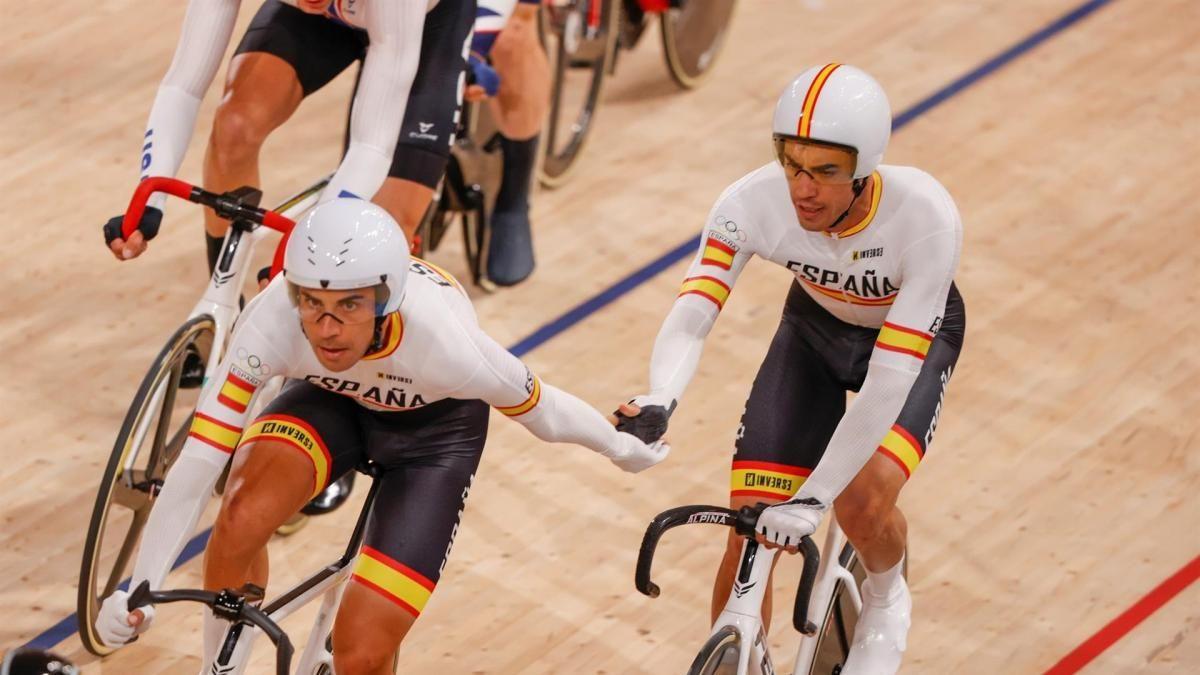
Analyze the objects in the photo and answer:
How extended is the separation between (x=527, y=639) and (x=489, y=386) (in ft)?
3.72

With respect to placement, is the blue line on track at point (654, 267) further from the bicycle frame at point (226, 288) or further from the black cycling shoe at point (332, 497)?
the bicycle frame at point (226, 288)

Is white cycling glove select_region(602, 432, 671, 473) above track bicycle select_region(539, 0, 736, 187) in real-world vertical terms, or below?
above

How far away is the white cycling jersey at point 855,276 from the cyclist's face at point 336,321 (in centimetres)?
59

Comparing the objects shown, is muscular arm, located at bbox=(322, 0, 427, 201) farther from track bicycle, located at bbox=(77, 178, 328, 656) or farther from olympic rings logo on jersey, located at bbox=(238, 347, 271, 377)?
olympic rings logo on jersey, located at bbox=(238, 347, 271, 377)

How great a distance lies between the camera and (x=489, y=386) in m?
3.28

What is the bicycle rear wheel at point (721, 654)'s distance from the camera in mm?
3203

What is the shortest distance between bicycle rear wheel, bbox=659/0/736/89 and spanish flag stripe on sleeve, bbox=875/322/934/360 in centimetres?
353

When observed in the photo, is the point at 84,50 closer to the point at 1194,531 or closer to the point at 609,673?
the point at 609,673

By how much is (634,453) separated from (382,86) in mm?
1162

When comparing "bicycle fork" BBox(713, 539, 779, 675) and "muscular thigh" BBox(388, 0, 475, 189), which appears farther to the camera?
"muscular thigh" BBox(388, 0, 475, 189)

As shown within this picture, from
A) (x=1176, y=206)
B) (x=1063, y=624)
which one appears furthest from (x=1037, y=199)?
(x=1063, y=624)

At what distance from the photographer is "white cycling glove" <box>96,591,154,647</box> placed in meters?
3.07

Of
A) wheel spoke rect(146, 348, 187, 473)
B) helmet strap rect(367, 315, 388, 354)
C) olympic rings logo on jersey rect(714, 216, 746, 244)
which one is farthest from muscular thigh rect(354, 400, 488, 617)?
wheel spoke rect(146, 348, 187, 473)

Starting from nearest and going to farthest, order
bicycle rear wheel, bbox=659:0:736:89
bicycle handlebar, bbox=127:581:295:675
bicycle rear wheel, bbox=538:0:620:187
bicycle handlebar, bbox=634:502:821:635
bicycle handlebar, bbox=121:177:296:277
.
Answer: bicycle handlebar, bbox=127:581:295:675
bicycle handlebar, bbox=634:502:821:635
bicycle handlebar, bbox=121:177:296:277
bicycle rear wheel, bbox=538:0:620:187
bicycle rear wheel, bbox=659:0:736:89
